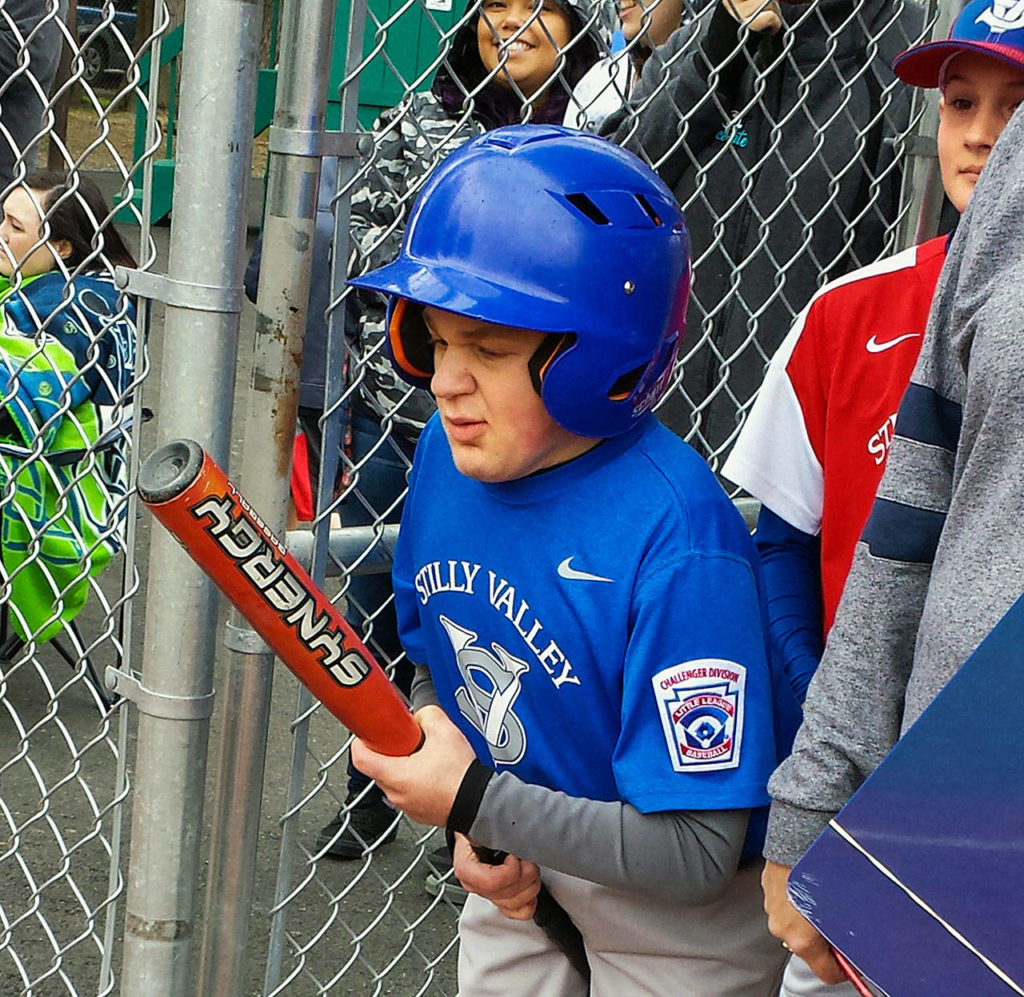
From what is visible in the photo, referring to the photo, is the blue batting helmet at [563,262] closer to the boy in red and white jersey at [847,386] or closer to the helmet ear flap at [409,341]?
the helmet ear flap at [409,341]

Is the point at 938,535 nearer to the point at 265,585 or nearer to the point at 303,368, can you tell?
the point at 265,585

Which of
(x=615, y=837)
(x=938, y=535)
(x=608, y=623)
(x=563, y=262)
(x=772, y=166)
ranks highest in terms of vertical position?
(x=563, y=262)

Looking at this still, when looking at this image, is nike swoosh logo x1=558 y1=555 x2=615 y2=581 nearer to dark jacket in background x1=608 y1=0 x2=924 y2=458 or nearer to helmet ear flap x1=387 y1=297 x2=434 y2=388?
helmet ear flap x1=387 y1=297 x2=434 y2=388

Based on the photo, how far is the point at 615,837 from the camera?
174 cm

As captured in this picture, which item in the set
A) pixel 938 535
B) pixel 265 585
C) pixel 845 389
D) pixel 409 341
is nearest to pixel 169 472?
pixel 265 585

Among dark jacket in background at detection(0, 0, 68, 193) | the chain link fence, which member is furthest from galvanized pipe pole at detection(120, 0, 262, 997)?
dark jacket in background at detection(0, 0, 68, 193)

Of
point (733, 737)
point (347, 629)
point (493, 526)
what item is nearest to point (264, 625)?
point (347, 629)

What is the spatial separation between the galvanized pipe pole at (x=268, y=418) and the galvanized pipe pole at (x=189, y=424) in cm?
5

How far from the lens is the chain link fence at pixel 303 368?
2.11 metres

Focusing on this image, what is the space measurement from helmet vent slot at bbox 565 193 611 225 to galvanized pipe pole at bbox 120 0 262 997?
534 millimetres

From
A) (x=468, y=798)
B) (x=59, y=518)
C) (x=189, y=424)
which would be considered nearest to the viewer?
(x=468, y=798)

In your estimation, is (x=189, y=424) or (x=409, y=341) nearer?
(x=409, y=341)

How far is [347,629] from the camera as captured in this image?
1.61 metres

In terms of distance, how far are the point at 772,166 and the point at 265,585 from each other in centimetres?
240
